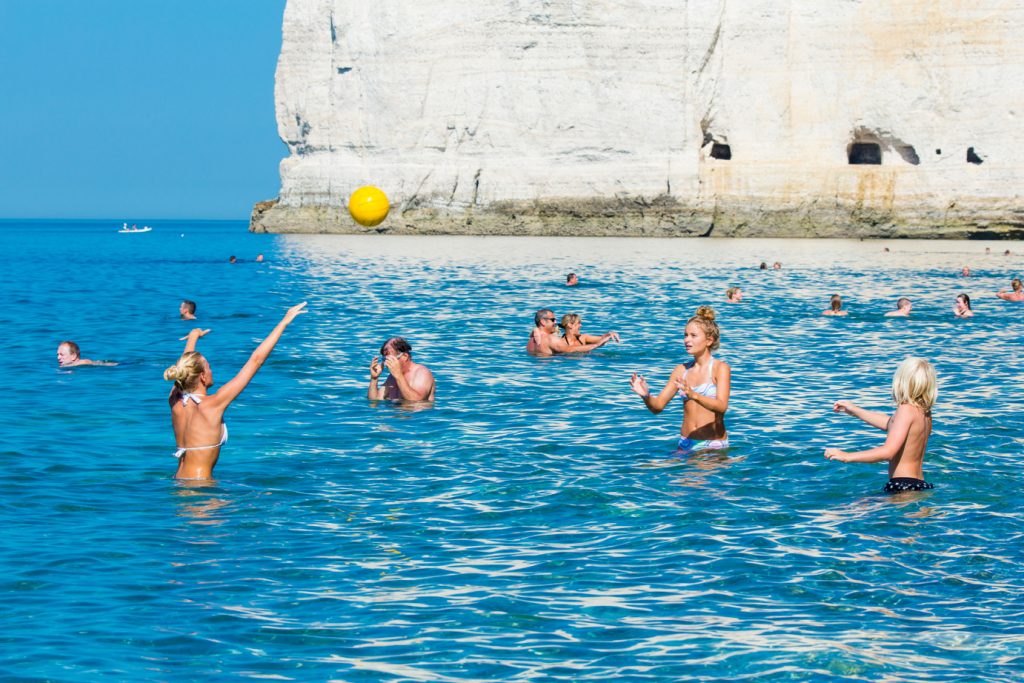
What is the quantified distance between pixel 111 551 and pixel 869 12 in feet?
200

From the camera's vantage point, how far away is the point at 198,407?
964 cm

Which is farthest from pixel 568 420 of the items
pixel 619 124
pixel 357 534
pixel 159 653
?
pixel 619 124

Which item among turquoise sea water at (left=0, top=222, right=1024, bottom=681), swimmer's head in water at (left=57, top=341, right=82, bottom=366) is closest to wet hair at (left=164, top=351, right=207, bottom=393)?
turquoise sea water at (left=0, top=222, right=1024, bottom=681)

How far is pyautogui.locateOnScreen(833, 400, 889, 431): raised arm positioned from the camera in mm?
8891

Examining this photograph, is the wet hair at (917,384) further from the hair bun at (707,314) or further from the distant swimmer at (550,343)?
the distant swimmer at (550,343)

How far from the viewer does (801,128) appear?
64375 mm

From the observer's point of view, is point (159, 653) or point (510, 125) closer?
point (159, 653)

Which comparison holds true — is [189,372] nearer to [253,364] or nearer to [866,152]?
[253,364]

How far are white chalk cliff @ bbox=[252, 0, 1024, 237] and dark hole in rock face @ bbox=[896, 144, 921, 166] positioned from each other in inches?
2.7

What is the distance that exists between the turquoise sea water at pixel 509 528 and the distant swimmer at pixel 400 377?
30 centimetres

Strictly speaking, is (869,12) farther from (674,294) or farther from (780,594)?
(780,594)

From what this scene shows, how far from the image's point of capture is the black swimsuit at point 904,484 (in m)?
9.46

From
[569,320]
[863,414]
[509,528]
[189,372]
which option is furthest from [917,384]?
[569,320]

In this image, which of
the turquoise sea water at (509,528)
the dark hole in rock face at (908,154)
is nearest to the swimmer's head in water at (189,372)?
the turquoise sea water at (509,528)
